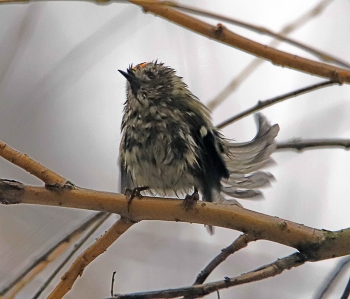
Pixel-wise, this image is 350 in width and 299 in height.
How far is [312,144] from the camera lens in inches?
79.8

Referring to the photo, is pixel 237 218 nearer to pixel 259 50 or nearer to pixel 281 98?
pixel 259 50

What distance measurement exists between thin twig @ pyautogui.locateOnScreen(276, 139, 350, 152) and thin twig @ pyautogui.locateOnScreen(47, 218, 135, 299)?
0.83 meters

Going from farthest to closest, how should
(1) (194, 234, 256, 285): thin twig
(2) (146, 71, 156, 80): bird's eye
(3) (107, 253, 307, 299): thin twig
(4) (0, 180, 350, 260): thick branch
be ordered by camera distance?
(2) (146, 71, 156, 80): bird's eye, (1) (194, 234, 256, 285): thin twig, (4) (0, 180, 350, 260): thick branch, (3) (107, 253, 307, 299): thin twig

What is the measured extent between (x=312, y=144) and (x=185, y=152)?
1.67 ft

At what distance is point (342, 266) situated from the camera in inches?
62.2

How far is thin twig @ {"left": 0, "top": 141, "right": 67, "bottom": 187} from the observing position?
1431mm

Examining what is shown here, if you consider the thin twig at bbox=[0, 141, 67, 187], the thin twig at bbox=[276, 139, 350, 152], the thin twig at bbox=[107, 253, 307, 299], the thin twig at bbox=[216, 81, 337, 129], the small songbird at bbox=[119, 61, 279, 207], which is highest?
the thin twig at bbox=[216, 81, 337, 129]

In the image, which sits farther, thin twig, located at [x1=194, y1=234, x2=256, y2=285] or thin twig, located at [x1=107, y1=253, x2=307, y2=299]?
thin twig, located at [x1=194, y1=234, x2=256, y2=285]

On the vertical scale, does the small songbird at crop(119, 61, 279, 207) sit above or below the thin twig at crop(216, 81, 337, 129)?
below

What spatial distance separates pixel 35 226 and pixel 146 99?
79 centimetres

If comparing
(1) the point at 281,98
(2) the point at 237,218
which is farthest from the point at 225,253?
(1) the point at 281,98

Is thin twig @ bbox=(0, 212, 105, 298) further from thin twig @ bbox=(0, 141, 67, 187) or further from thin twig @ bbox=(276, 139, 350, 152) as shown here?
thin twig @ bbox=(276, 139, 350, 152)

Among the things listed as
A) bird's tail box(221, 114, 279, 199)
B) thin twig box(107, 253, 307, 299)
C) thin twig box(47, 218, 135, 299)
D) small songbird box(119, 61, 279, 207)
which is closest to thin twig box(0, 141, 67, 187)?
thin twig box(47, 218, 135, 299)

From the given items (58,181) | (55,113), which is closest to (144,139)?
(58,181)
